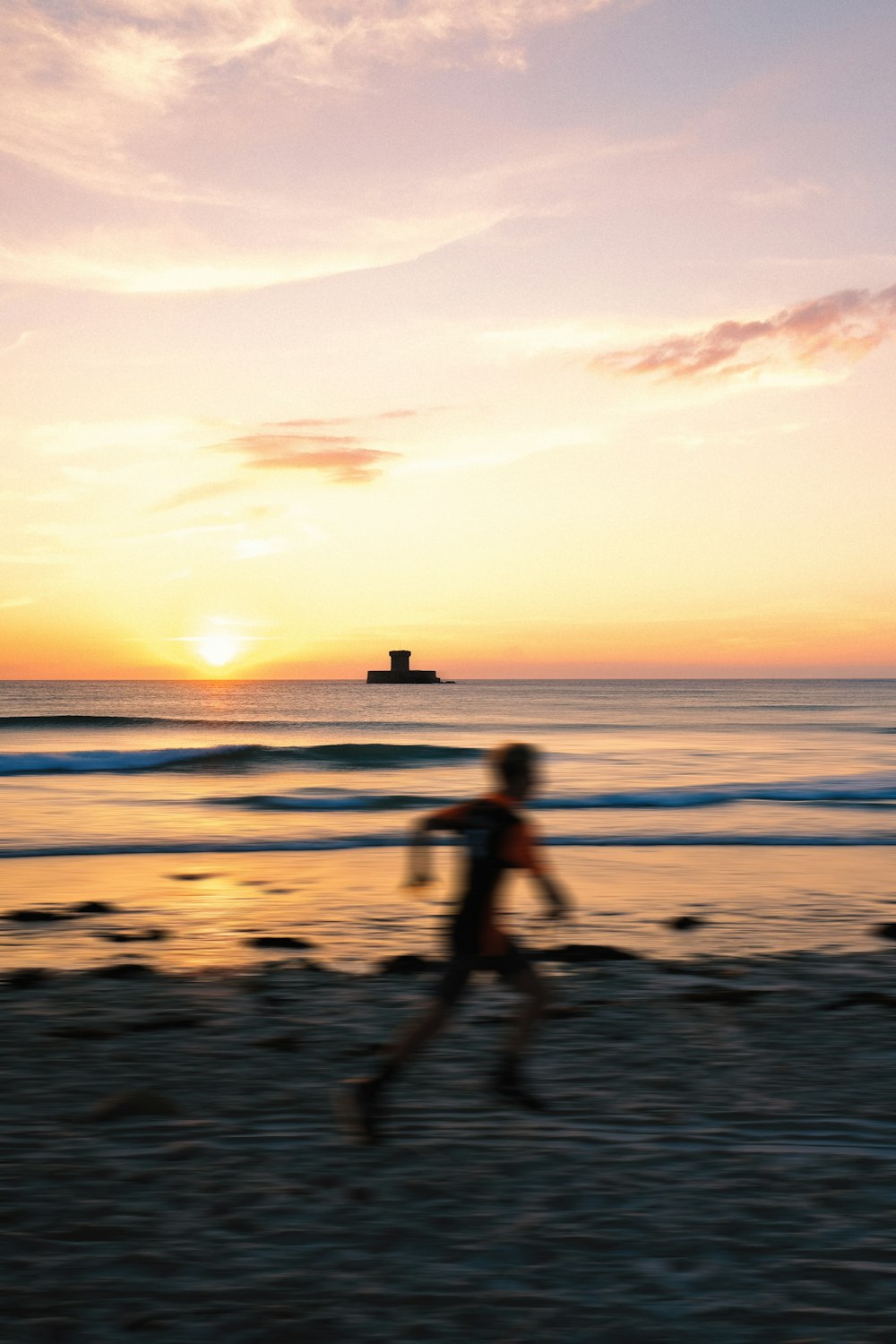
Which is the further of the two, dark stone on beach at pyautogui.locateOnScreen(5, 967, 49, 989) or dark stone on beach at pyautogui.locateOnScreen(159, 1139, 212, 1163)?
dark stone on beach at pyautogui.locateOnScreen(5, 967, 49, 989)

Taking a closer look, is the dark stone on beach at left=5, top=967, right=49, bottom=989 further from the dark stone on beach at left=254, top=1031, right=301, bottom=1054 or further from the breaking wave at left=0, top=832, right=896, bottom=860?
the breaking wave at left=0, top=832, right=896, bottom=860

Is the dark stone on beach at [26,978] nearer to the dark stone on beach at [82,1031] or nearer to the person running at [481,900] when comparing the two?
the dark stone on beach at [82,1031]

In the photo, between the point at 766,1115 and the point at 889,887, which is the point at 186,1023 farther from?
the point at 889,887

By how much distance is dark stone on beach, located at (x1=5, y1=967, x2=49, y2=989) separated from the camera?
29.2 ft

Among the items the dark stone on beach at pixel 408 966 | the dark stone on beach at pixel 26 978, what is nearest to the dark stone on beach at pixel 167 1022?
the dark stone on beach at pixel 26 978

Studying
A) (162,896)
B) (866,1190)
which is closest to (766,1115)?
(866,1190)

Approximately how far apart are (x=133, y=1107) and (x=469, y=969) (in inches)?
77.5

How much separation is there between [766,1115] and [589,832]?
14391 millimetres

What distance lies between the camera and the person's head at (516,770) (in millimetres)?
5613

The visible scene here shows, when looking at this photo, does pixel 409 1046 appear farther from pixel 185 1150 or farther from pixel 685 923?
pixel 685 923

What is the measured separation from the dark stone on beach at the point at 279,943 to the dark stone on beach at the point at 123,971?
4.05 ft

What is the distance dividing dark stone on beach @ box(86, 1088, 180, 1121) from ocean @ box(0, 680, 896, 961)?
A: 4.81 m

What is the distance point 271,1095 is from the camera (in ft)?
20.7

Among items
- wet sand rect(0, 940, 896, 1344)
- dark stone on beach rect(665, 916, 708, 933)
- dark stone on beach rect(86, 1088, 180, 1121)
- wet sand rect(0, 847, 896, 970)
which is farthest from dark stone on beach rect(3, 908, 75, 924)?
dark stone on beach rect(665, 916, 708, 933)
